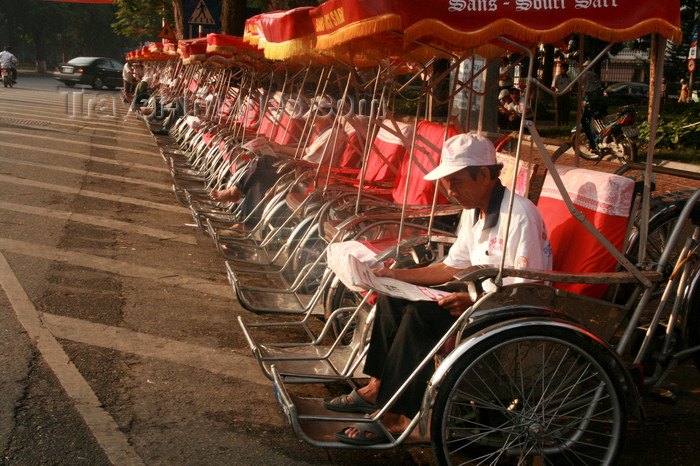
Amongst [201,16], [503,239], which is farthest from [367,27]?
[201,16]

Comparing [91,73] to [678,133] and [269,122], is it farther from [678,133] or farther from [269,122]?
[678,133]

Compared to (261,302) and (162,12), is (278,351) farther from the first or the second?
(162,12)

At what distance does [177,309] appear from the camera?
16.6ft

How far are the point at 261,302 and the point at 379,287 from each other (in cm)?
176

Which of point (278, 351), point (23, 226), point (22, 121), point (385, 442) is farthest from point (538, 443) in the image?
point (22, 121)

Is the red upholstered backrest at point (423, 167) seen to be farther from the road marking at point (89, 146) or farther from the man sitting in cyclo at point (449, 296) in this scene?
the road marking at point (89, 146)

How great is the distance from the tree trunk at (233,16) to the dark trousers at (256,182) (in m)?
9.59

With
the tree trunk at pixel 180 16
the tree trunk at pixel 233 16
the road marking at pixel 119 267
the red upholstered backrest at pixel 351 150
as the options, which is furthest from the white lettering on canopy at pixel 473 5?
the tree trunk at pixel 180 16

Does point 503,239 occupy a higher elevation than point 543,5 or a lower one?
lower

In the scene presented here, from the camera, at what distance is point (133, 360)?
13.6ft

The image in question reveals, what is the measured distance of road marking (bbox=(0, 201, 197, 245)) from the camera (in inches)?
282

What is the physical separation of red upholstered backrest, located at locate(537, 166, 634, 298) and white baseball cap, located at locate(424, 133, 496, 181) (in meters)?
0.68

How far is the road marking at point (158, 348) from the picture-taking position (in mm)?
4152

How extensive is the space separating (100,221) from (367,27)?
4.81m
